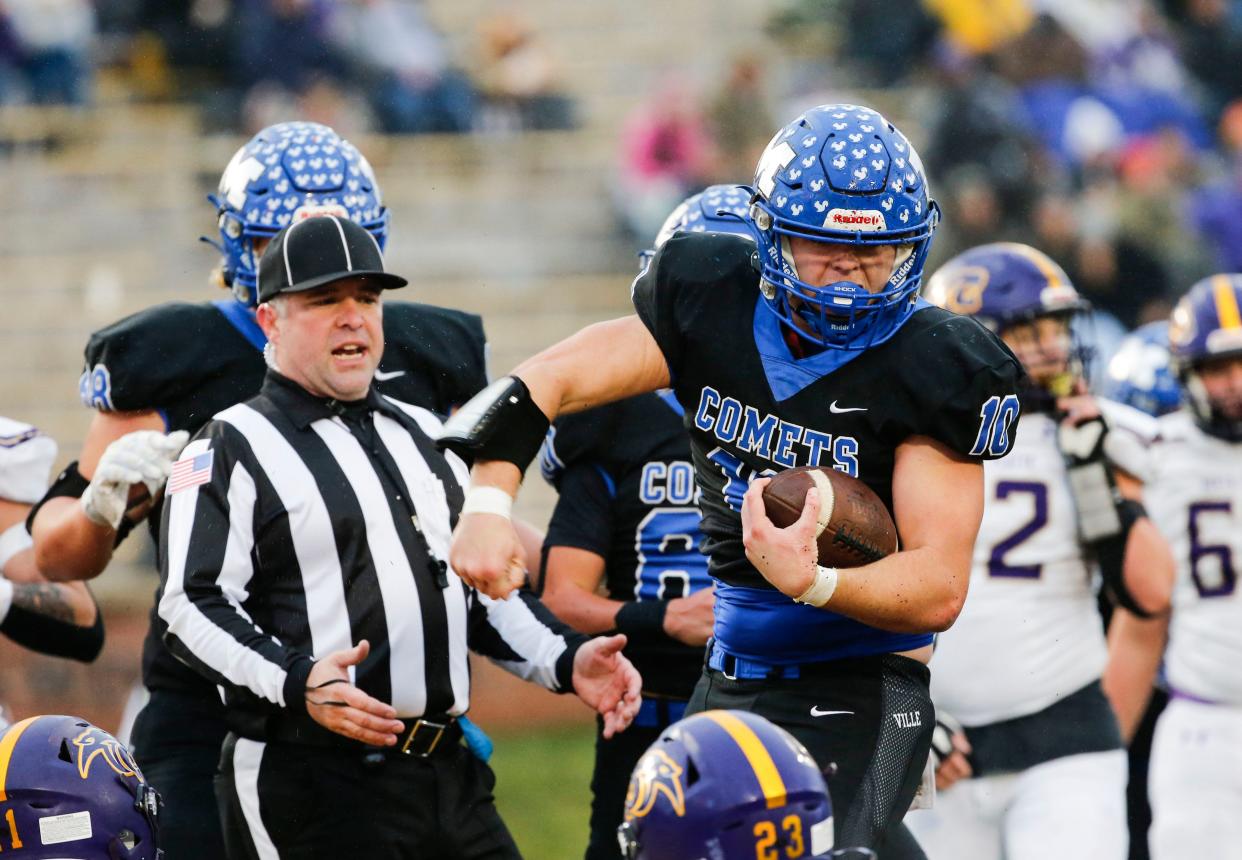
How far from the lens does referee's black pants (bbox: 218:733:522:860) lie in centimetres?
381

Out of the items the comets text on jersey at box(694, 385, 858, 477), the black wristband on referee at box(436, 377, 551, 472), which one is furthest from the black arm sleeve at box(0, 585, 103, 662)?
the comets text on jersey at box(694, 385, 858, 477)

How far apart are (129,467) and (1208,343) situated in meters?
3.66

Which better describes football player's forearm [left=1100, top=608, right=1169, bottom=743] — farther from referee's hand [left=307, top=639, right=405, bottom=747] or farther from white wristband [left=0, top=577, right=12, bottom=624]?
white wristband [left=0, top=577, right=12, bottom=624]

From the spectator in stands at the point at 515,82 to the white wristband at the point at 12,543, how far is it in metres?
8.10

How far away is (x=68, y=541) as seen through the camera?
4316mm

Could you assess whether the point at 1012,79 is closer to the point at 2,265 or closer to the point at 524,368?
the point at 2,265

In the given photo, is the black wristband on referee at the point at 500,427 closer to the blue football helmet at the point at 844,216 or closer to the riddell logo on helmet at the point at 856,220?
the blue football helmet at the point at 844,216

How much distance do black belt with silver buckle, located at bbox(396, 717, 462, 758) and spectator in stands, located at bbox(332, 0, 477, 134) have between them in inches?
346

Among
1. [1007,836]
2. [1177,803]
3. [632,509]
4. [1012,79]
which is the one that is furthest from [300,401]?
[1012,79]

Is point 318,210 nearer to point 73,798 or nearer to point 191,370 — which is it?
point 191,370

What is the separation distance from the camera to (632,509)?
4766 mm

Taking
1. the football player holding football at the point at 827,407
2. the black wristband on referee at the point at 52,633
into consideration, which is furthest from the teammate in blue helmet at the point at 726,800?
the black wristband on referee at the point at 52,633

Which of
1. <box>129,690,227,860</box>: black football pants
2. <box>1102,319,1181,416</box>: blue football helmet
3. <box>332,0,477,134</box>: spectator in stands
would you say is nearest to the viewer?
<box>129,690,227,860</box>: black football pants

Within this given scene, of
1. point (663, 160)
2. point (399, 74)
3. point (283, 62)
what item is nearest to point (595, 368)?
point (663, 160)
